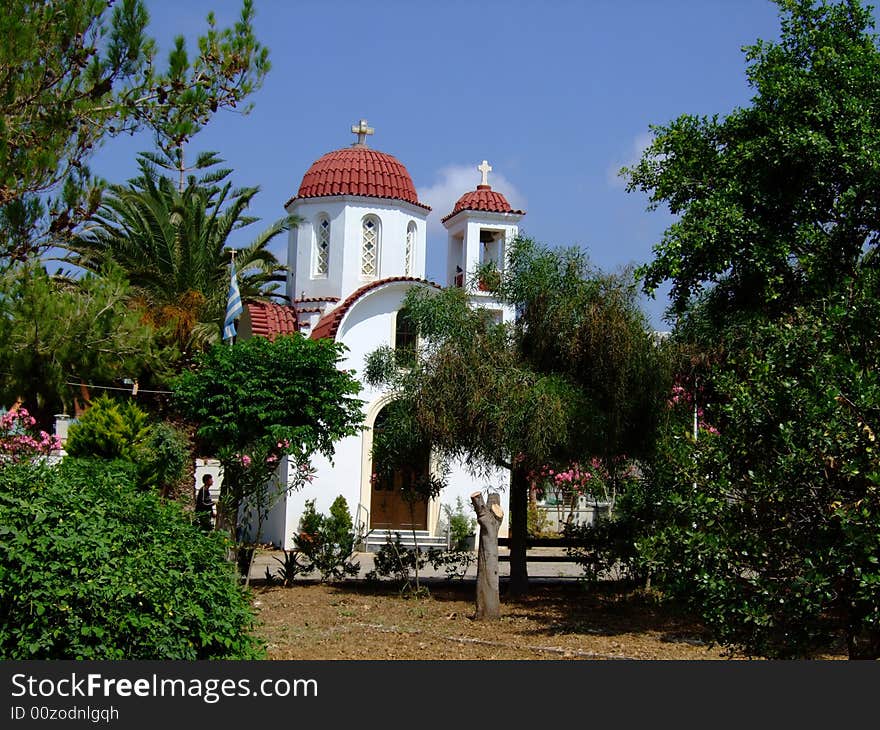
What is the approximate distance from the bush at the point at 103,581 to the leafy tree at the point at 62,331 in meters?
5.37

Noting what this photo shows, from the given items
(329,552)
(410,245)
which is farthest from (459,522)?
(410,245)

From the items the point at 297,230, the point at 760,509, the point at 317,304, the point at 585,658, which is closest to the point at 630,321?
the point at 585,658

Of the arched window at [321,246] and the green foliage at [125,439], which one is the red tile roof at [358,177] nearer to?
the arched window at [321,246]

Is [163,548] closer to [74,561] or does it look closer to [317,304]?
[74,561]

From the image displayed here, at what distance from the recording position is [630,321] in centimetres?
1366

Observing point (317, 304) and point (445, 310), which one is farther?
point (317, 304)

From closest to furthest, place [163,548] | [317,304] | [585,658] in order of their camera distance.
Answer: [163,548]
[585,658]
[317,304]

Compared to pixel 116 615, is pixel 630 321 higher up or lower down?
higher up

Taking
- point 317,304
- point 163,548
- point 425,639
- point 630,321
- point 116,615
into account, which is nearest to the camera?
point 116,615

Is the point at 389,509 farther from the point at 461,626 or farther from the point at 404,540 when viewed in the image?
the point at 461,626

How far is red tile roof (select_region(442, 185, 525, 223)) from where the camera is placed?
23.1 meters

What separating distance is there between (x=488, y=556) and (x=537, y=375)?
9.02 ft

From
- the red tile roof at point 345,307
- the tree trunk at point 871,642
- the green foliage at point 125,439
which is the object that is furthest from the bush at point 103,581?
the red tile roof at point 345,307

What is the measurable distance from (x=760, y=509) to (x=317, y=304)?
702 inches
